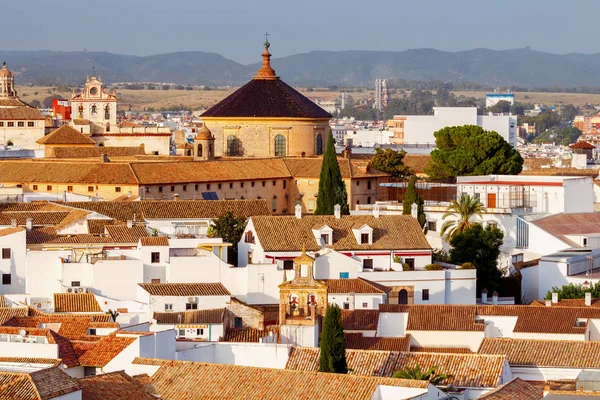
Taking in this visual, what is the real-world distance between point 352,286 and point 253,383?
38.5 ft

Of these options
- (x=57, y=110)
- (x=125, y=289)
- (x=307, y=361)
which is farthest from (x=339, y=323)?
(x=57, y=110)

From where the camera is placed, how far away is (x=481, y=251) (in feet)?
157

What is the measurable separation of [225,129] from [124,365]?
122 ft

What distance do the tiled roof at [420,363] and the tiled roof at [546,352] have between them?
2.60 m

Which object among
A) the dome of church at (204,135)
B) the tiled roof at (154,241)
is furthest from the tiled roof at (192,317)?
the dome of church at (204,135)

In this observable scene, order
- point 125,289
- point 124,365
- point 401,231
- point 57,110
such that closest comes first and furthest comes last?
point 124,365
point 125,289
point 401,231
point 57,110

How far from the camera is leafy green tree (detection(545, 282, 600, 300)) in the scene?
43000 mm

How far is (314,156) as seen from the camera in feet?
220

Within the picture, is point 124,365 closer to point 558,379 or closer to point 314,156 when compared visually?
point 558,379

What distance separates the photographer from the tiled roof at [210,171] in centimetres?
5817

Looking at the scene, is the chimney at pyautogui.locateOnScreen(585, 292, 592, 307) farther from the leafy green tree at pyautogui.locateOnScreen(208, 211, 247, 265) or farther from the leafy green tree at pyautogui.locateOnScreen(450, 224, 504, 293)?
the leafy green tree at pyautogui.locateOnScreen(208, 211, 247, 265)

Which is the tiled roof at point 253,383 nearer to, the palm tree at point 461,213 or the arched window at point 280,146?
the palm tree at point 461,213

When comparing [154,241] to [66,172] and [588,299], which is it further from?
[66,172]

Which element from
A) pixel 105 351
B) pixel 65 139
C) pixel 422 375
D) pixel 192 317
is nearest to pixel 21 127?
pixel 65 139
